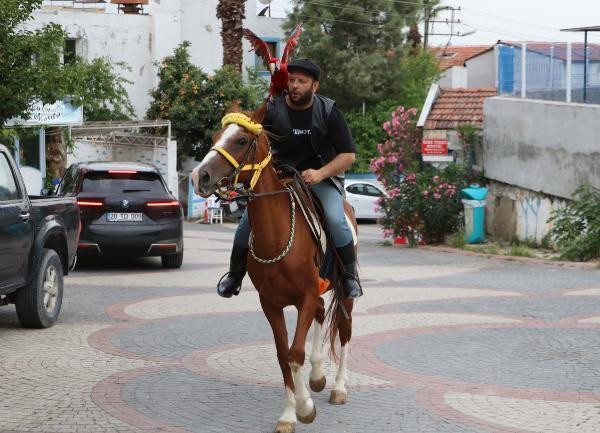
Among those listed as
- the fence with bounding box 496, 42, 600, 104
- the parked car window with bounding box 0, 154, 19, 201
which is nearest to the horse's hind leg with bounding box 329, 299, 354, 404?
the parked car window with bounding box 0, 154, 19, 201

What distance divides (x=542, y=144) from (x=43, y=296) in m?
16.0

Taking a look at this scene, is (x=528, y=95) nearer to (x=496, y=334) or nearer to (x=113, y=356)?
(x=496, y=334)

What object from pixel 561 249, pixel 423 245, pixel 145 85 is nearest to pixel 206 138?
pixel 145 85

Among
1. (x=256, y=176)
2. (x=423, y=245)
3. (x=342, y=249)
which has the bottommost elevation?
(x=423, y=245)

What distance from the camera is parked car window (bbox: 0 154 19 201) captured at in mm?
11037

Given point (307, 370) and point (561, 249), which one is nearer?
point (307, 370)

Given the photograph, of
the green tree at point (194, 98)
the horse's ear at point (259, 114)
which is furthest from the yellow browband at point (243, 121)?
the green tree at point (194, 98)

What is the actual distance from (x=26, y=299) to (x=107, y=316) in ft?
5.34

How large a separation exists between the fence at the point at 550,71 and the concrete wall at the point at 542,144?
60 centimetres

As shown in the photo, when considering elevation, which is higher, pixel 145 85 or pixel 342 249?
pixel 145 85

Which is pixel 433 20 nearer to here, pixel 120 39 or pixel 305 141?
pixel 120 39

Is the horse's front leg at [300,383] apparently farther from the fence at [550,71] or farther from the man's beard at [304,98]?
the fence at [550,71]

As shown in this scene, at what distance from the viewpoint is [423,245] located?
2758 cm

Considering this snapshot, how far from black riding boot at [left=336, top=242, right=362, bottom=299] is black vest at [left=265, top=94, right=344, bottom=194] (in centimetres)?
68
